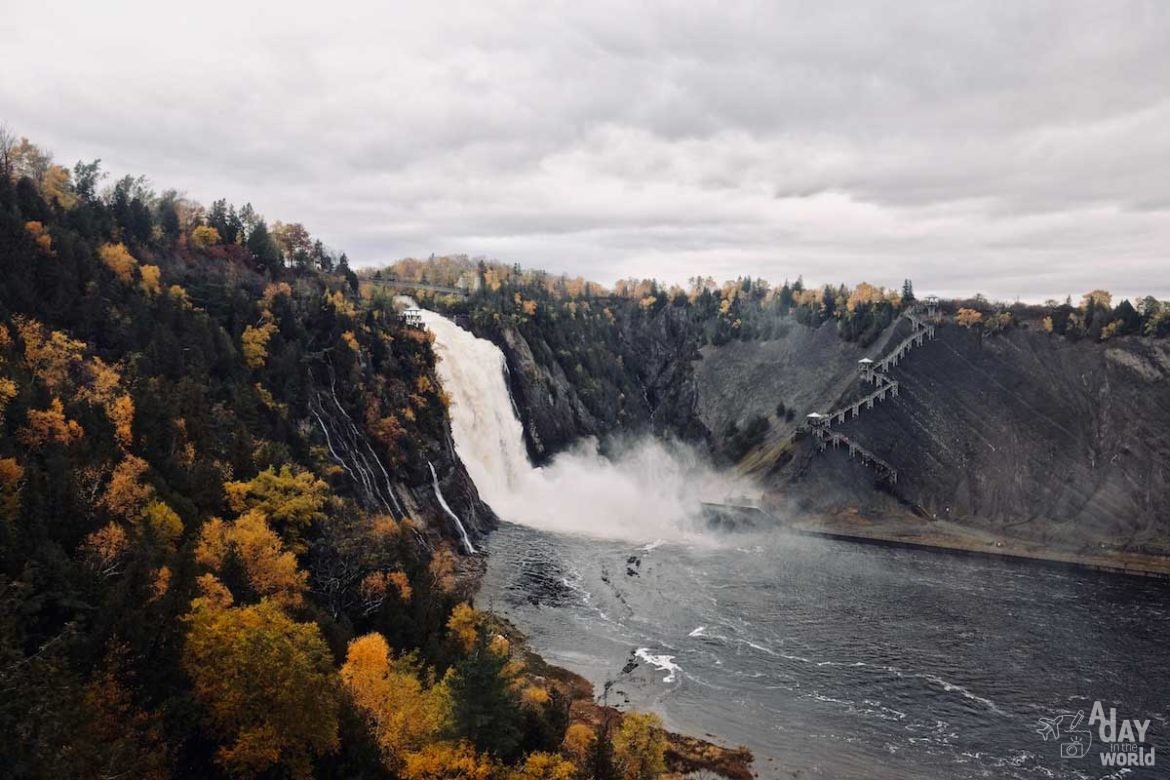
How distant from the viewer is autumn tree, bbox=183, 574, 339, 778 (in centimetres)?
2967

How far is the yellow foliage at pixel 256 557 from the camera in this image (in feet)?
136

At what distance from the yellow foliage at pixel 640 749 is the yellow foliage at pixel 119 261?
193 ft

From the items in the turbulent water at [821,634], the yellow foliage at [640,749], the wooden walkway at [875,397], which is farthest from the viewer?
the wooden walkway at [875,397]

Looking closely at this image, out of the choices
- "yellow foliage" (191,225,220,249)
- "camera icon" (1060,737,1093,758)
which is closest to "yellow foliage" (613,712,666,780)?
"camera icon" (1060,737,1093,758)

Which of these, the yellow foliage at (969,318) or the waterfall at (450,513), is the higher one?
the yellow foliage at (969,318)

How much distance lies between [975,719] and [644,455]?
4208 inches

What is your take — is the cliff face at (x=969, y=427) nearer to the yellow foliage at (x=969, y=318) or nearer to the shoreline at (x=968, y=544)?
the yellow foliage at (x=969, y=318)

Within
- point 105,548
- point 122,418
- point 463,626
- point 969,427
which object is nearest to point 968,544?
point 969,427

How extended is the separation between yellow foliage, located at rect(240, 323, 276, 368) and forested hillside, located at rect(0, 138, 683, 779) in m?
0.29

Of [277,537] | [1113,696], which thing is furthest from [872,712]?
[277,537]

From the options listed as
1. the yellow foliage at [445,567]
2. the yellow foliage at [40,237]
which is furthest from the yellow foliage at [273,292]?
the yellow foliage at [445,567]
